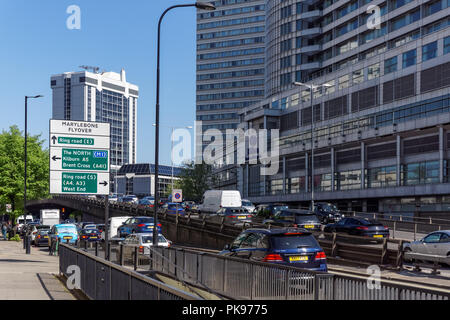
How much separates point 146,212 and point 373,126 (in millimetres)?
27982

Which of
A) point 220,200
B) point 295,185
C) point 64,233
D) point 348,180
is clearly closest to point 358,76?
point 348,180

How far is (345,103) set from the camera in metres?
73.8

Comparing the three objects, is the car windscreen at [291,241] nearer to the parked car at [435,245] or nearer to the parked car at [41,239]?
the parked car at [435,245]

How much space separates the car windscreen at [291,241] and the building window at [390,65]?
54410 mm

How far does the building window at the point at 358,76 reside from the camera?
70.8 meters

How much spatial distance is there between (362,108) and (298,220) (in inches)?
1534

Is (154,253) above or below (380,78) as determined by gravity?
below

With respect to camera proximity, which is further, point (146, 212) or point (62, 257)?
point (146, 212)

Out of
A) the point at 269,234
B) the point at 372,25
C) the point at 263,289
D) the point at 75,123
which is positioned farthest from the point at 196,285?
the point at 372,25

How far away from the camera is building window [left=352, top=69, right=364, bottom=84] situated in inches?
2788

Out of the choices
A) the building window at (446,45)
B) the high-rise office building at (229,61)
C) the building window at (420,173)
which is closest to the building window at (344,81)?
the building window at (420,173)

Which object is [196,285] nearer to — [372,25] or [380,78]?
Answer: [380,78]

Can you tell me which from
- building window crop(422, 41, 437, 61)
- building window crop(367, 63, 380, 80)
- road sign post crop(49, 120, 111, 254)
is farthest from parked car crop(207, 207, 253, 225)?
building window crop(367, 63, 380, 80)

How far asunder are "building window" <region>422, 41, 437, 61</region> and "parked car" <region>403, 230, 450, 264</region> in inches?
1554
